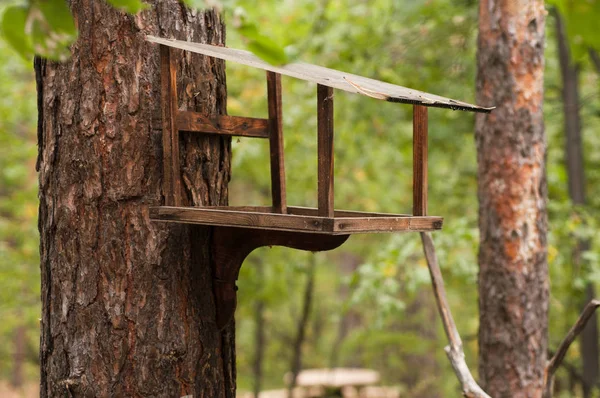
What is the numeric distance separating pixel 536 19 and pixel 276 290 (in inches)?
Answer: 251

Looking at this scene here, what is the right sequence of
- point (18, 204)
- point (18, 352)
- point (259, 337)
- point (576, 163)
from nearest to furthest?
point (576, 163), point (18, 204), point (259, 337), point (18, 352)

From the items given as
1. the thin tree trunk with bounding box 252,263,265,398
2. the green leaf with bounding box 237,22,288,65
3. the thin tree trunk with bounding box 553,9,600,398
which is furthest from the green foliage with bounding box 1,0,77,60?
the thin tree trunk with bounding box 252,263,265,398

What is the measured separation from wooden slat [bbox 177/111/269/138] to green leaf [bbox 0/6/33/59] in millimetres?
1298

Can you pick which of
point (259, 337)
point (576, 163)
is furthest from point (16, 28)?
point (259, 337)

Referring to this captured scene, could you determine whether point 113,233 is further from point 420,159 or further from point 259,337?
point 259,337

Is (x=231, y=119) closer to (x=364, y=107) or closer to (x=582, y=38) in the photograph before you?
(x=582, y=38)

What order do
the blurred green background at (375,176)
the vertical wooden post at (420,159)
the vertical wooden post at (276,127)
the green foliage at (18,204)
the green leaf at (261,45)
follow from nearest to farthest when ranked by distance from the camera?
the green leaf at (261,45), the vertical wooden post at (420,159), the vertical wooden post at (276,127), the blurred green background at (375,176), the green foliage at (18,204)

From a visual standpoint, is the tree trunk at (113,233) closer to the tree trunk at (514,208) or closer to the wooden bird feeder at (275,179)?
the wooden bird feeder at (275,179)

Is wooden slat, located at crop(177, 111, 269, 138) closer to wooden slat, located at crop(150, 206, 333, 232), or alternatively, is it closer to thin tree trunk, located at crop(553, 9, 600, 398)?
wooden slat, located at crop(150, 206, 333, 232)

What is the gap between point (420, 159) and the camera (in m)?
2.21

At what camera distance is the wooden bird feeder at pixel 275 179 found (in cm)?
176

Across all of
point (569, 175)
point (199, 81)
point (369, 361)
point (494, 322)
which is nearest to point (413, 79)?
point (569, 175)

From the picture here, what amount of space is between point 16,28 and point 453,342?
2.46 metres

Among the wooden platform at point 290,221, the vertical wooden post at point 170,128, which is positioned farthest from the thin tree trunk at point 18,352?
the wooden platform at point 290,221
